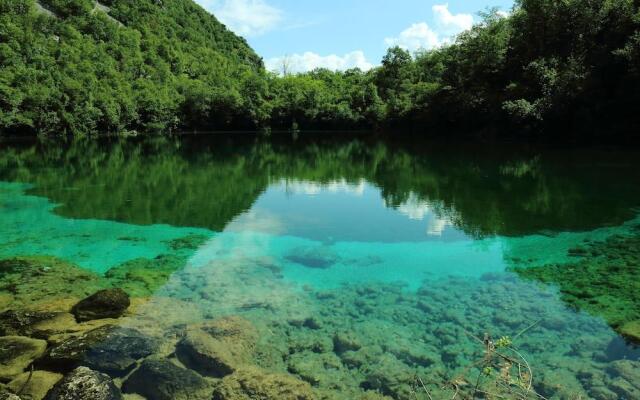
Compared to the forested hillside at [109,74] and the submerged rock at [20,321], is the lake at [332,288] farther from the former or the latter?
the forested hillside at [109,74]

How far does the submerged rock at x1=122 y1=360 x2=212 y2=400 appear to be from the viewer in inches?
242

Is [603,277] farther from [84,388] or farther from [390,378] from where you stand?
[84,388]

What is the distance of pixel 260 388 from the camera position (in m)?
6.21

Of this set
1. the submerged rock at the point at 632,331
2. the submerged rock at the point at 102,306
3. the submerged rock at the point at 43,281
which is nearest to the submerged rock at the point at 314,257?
the submerged rock at the point at 102,306

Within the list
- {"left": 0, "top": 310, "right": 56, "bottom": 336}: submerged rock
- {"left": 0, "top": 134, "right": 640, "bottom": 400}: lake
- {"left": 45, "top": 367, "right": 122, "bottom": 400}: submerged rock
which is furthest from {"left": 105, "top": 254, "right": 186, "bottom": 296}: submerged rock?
{"left": 45, "top": 367, "right": 122, "bottom": 400}: submerged rock

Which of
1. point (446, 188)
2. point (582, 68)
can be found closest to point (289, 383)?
point (446, 188)

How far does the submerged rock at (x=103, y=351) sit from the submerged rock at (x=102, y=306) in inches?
31.2

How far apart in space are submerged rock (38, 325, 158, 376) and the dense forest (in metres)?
37.7

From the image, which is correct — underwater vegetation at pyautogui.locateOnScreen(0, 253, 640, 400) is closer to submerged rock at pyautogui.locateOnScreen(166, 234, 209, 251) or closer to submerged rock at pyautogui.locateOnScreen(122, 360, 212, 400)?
submerged rock at pyautogui.locateOnScreen(122, 360, 212, 400)

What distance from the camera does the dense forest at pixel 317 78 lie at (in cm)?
3847

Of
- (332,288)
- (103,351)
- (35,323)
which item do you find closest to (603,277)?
(332,288)

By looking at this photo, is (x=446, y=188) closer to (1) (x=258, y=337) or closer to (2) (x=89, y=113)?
(1) (x=258, y=337)

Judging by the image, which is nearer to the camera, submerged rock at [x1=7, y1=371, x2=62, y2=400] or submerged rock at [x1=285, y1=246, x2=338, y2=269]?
submerged rock at [x1=7, y1=371, x2=62, y2=400]

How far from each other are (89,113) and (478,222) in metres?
70.2
